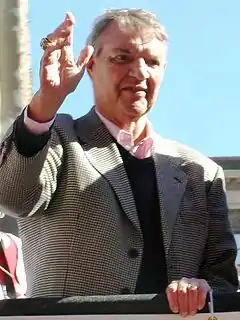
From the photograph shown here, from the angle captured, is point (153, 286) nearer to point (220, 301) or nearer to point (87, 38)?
point (220, 301)

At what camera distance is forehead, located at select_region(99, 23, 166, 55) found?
5.35 feet

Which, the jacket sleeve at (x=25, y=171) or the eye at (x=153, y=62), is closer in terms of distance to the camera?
the jacket sleeve at (x=25, y=171)

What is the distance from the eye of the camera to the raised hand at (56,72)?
138cm

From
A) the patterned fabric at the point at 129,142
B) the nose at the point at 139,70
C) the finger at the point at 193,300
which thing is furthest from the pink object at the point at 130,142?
the finger at the point at 193,300

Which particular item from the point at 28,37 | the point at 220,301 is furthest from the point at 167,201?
the point at 28,37

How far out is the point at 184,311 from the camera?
1.30m

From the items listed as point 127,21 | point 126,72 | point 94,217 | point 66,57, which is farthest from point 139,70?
point 94,217

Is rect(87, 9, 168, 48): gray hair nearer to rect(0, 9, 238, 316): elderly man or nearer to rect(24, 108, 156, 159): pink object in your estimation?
rect(0, 9, 238, 316): elderly man

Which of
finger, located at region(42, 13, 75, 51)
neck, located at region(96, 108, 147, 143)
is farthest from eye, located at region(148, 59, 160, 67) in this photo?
finger, located at region(42, 13, 75, 51)

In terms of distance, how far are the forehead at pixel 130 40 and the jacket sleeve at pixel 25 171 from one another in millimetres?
274

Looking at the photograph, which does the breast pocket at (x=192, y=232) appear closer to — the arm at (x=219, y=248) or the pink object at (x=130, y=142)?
the arm at (x=219, y=248)

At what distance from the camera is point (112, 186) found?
1.55 metres

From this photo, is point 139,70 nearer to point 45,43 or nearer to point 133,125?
point 133,125

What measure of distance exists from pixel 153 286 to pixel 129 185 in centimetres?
21
